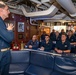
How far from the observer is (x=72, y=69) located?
10.8ft

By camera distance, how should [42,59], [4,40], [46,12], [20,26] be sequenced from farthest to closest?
[20,26] → [46,12] → [42,59] → [4,40]

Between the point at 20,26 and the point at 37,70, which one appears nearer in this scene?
the point at 37,70

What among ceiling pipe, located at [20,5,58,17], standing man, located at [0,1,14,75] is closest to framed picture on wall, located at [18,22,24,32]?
ceiling pipe, located at [20,5,58,17]

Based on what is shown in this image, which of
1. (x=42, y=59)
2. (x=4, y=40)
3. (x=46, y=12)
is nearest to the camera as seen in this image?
(x=4, y=40)

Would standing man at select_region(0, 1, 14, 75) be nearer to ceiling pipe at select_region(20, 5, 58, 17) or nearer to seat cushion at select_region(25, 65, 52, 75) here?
seat cushion at select_region(25, 65, 52, 75)

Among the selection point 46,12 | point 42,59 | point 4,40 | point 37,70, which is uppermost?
point 46,12

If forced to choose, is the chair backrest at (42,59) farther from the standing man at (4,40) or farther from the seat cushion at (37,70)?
the standing man at (4,40)

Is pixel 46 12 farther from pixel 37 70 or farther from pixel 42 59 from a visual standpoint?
pixel 37 70

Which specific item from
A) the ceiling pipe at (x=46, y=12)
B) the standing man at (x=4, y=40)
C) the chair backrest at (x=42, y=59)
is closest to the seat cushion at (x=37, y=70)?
the chair backrest at (x=42, y=59)

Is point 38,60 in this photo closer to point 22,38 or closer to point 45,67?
point 45,67

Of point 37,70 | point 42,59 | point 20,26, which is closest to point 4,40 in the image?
point 42,59

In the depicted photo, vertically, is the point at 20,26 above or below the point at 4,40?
above

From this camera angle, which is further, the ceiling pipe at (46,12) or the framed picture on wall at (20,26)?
the framed picture on wall at (20,26)

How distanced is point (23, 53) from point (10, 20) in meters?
2.98
